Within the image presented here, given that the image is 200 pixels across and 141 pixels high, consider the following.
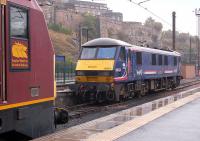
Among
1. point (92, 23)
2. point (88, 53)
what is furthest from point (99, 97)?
point (92, 23)

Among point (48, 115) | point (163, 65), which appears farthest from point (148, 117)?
point (163, 65)

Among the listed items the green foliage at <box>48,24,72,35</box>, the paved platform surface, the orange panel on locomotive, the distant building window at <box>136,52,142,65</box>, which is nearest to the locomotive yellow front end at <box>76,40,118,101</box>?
the distant building window at <box>136,52,142,65</box>

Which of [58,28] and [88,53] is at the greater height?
[58,28]

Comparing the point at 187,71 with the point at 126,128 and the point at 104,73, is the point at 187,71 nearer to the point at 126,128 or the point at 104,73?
the point at 104,73

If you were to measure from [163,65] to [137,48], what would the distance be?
21.1 feet

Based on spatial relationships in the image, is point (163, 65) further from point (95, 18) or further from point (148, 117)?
point (95, 18)

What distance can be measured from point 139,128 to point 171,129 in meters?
0.77

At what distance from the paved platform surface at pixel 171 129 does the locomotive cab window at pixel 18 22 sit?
3.08 metres

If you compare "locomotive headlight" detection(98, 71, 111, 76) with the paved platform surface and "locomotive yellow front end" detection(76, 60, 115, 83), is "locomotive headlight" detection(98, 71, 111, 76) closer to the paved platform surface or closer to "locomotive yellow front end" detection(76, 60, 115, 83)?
"locomotive yellow front end" detection(76, 60, 115, 83)

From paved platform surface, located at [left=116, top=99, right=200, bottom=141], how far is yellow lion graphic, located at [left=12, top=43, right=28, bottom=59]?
2.84 metres

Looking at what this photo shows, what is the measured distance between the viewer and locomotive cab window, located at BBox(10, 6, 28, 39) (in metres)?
7.39

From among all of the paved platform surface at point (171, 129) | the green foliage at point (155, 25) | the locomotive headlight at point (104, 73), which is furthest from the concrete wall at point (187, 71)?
the green foliage at point (155, 25)

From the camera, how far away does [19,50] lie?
7.54m

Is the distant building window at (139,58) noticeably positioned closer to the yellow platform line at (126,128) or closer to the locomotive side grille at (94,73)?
the locomotive side grille at (94,73)
